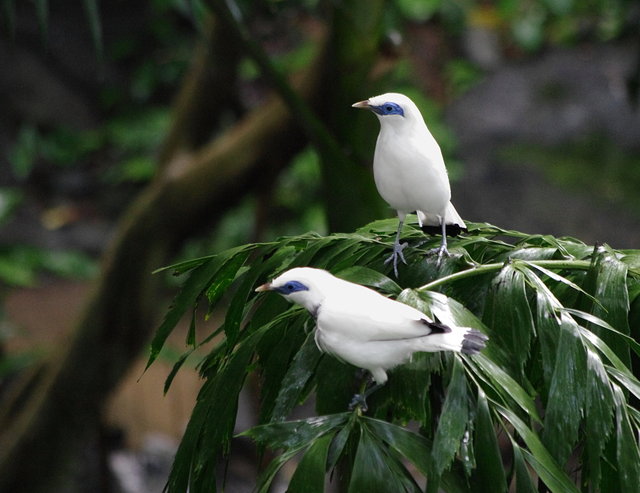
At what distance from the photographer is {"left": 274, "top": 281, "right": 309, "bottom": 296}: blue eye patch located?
41.2 inches

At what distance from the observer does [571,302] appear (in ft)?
4.51

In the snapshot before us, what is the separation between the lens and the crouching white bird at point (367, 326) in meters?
0.99

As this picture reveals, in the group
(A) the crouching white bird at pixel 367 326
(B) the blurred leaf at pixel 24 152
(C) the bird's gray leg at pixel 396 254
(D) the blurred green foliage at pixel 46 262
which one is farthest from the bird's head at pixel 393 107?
(B) the blurred leaf at pixel 24 152

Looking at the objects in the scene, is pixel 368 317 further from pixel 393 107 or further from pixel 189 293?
pixel 189 293

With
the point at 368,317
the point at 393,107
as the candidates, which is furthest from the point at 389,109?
the point at 368,317

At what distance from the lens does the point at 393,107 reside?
1210 mm

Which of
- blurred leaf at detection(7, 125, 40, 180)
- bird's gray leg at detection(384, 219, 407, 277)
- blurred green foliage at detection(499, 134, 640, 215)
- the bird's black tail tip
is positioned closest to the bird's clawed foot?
bird's gray leg at detection(384, 219, 407, 277)

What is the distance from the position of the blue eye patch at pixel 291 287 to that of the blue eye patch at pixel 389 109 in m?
0.31

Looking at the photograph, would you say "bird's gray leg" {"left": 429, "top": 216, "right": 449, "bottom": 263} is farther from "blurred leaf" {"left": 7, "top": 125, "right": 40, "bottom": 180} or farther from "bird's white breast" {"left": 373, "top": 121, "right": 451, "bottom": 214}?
"blurred leaf" {"left": 7, "top": 125, "right": 40, "bottom": 180}

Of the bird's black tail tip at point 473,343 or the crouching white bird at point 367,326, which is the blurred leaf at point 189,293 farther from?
the bird's black tail tip at point 473,343

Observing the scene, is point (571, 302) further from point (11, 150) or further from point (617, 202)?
point (11, 150)

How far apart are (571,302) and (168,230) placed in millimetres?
2044

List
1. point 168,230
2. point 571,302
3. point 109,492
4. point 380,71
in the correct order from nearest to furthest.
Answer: point 571,302
point 380,71
point 168,230
point 109,492

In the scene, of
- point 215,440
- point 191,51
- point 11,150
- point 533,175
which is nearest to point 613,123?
point 533,175
